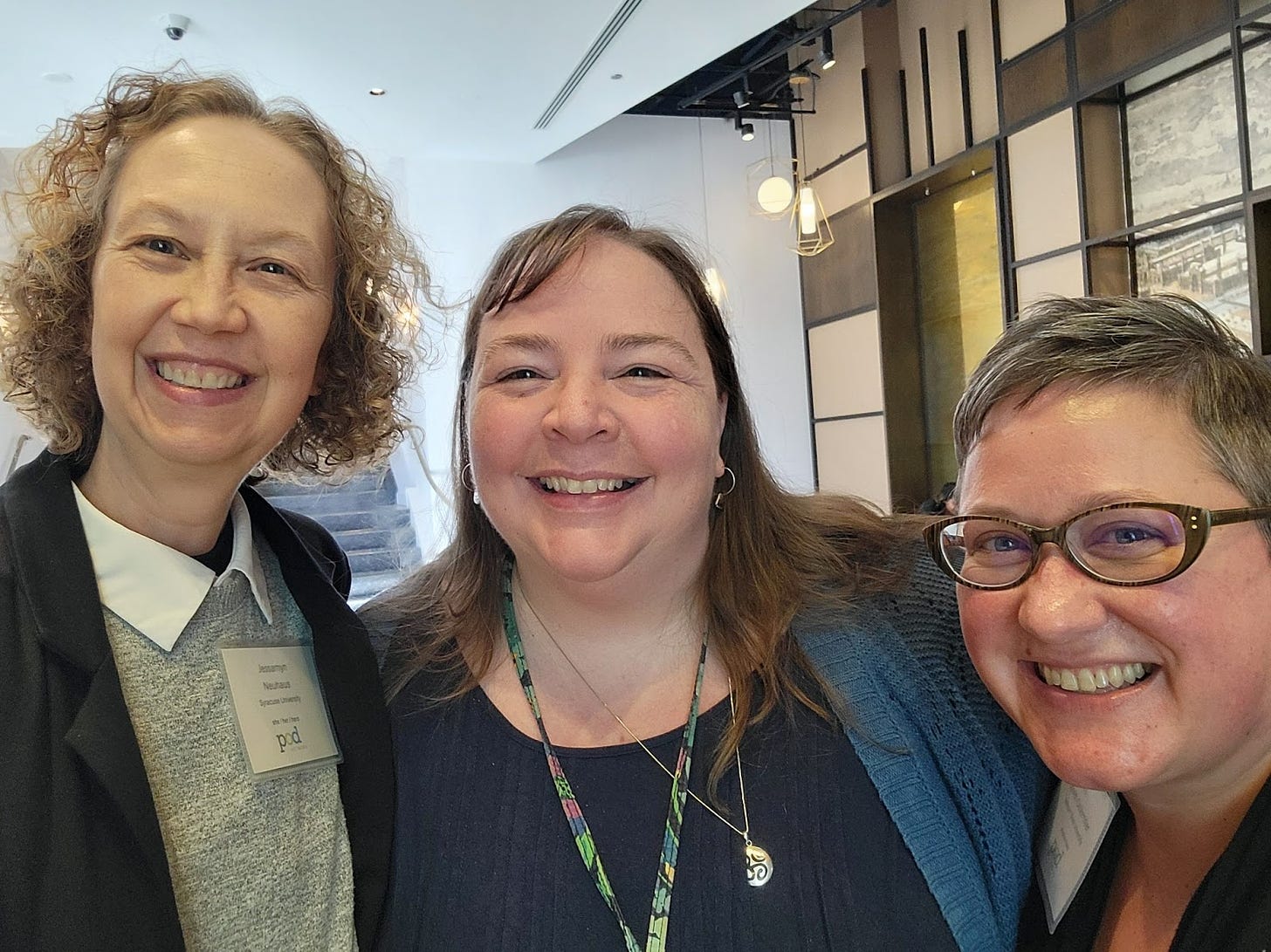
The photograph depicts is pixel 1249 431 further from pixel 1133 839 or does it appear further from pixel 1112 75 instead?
pixel 1112 75

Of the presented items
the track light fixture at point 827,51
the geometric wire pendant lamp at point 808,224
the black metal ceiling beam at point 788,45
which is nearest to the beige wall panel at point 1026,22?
the black metal ceiling beam at point 788,45

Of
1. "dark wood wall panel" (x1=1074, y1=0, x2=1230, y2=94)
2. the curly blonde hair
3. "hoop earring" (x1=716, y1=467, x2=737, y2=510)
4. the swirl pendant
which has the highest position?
"dark wood wall panel" (x1=1074, y1=0, x2=1230, y2=94)

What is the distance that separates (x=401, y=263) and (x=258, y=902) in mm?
1053

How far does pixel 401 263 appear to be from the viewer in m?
1.66

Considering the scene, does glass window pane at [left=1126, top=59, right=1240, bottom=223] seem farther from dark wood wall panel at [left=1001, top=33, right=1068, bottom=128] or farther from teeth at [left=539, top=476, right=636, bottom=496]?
teeth at [left=539, top=476, right=636, bottom=496]

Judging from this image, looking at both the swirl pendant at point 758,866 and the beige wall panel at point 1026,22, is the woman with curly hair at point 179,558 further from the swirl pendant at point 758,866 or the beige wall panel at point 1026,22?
the beige wall panel at point 1026,22

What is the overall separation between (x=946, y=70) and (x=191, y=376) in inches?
249

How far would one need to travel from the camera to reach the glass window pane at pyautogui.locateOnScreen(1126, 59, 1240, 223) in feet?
13.9

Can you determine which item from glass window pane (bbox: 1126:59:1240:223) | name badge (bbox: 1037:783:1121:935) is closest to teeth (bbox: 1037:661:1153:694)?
name badge (bbox: 1037:783:1121:935)

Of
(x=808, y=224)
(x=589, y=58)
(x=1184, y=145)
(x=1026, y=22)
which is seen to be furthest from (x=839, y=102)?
(x=1184, y=145)

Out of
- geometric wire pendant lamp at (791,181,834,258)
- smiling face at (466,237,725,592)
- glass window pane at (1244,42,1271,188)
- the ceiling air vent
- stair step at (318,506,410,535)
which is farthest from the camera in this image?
stair step at (318,506,410,535)

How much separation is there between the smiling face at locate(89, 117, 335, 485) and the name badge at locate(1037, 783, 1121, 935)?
121 cm

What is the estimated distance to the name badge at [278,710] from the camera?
1.19 meters

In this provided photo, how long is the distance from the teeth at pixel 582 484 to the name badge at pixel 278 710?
0.46 meters
